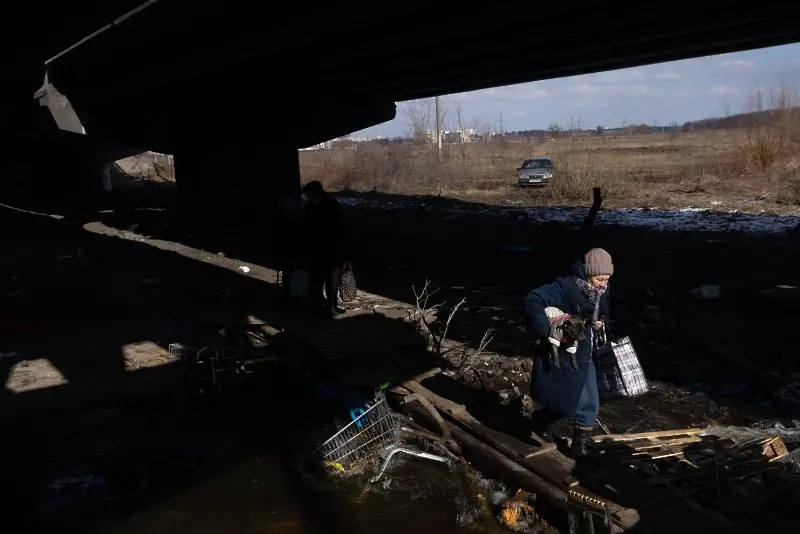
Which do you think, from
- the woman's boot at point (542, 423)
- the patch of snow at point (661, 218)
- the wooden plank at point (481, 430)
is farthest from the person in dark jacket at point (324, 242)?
the patch of snow at point (661, 218)

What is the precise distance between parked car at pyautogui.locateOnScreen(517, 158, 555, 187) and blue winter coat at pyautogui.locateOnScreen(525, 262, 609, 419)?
91.4 feet

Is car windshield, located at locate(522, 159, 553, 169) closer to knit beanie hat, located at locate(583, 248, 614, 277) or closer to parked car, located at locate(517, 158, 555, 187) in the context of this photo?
parked car, located at locate(517, 158, 555, 187)

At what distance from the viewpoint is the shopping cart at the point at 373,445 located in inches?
214

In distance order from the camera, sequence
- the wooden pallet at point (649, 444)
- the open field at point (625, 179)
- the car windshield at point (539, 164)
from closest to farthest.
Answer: the wooden pallet at point (649, 444), the open field at point (625, 179), the car windshield at point (539, 164)

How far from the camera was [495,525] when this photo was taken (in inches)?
187

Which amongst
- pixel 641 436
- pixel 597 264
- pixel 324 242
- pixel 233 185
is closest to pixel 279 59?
pixel 233 185

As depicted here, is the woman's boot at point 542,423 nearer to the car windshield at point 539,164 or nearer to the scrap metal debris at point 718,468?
the scrap metal debris at point 718,468

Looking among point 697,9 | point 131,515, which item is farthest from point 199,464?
point 697,9

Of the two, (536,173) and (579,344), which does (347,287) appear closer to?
(579,344)

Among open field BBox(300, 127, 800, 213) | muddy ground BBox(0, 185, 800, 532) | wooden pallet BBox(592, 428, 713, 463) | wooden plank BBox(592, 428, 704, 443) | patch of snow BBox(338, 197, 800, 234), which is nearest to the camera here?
wooden pallet BBox(592, 428, 713, 463)

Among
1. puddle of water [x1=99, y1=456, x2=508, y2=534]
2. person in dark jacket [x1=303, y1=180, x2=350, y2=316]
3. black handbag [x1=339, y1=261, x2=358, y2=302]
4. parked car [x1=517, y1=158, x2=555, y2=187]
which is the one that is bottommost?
puddle of water [x1=99, y1=456, x2=508, y2=534]

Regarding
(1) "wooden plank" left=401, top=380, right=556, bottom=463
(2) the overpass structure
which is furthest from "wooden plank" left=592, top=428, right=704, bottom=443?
(2) the overpass structure

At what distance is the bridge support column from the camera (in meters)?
19.1

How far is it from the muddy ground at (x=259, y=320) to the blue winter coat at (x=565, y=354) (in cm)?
155
